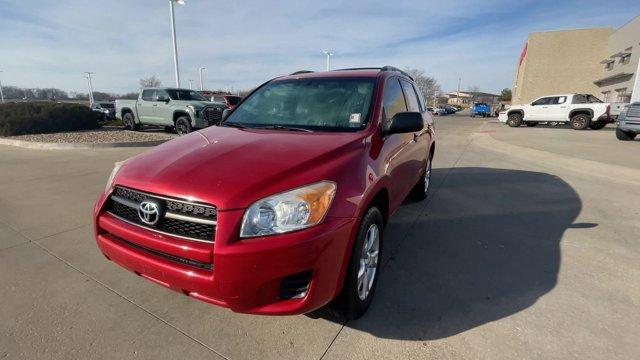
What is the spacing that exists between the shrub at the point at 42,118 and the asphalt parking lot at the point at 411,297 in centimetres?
986

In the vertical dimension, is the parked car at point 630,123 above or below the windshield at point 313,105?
below

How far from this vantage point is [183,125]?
41.8 ft

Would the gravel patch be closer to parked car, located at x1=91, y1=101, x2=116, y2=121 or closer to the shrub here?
the shrub

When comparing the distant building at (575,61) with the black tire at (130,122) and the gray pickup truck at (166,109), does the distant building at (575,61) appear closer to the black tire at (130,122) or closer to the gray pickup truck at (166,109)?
the gray pickup truck at (166,109)

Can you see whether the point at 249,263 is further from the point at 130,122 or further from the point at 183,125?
the point at 130,122

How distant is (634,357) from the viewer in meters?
2.12

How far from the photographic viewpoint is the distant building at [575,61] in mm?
35028

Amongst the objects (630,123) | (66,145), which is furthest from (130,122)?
(630,123)

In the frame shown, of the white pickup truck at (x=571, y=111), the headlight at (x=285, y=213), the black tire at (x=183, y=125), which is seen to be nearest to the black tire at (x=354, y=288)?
the headlight at (x=285, y=213)

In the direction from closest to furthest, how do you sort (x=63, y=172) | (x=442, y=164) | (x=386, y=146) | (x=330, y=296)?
(x=330, y=296) → (x=386, y=146) → (x=63, y=172) → (x=442, y=164)

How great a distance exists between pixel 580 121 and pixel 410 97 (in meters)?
18.4

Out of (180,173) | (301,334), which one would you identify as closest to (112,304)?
(180,173)

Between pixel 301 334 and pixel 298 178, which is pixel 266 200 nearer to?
pixel 298 178

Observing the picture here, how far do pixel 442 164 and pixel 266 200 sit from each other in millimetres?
7426
